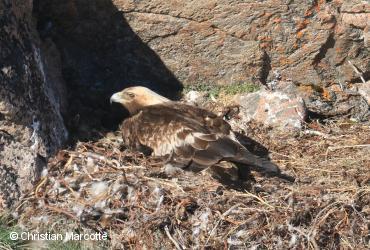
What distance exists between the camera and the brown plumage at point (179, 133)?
7.69 metres

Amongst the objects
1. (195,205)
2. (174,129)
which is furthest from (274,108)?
(195,205)

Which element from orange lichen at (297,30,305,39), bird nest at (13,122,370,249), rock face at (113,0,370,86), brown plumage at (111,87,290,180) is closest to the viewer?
bird nest at (13,122,370,249)

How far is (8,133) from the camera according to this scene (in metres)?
7.56

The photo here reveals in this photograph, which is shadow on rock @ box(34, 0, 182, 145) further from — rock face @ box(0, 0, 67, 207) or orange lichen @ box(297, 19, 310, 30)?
orange lichen @ box(297, 19, 310, 30)

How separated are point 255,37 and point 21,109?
2578 millimetres

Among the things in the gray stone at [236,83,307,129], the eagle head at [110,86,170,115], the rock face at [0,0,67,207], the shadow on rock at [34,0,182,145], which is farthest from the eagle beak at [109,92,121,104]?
the gray stone at [236,83,307,129]

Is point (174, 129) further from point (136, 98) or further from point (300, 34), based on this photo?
point (300, 34)

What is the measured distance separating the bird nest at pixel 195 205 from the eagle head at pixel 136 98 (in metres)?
0.89

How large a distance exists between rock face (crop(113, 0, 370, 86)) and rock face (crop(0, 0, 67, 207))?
1.32 meters

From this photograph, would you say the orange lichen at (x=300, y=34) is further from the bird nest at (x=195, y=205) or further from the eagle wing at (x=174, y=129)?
the bird nest at (x=195, y=205)

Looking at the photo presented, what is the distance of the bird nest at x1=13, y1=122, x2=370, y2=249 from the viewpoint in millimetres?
7031

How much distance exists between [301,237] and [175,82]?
9.42 ft

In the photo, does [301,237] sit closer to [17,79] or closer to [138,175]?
[138,175]

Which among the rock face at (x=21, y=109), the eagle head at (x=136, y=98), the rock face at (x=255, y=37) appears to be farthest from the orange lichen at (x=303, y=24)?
the rock face at (x=21, y=109)
